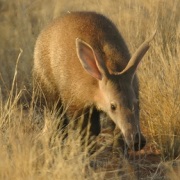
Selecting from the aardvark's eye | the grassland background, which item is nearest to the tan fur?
the aardvark's eye

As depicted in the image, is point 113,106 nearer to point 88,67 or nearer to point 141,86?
point 88,67

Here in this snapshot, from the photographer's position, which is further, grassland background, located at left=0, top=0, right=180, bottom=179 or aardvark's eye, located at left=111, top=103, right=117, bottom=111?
aardvark's eye, located at left=111, top=103, right=117, bottom=111

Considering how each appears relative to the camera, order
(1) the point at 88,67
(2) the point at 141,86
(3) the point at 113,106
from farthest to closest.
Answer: (2) the point at 141,86 → (1) the point at 88,67 → (3) the point at 113,106

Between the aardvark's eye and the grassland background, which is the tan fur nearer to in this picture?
the aardvark's eye

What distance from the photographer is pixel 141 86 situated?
25.4ft

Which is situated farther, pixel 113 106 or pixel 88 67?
pixel 88 67

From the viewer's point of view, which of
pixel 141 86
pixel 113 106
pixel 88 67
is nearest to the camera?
pixel 113 106

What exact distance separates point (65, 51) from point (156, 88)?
100 centimetres

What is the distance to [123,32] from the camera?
30.1 feet

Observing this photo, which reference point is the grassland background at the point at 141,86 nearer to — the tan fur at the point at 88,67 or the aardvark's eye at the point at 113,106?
the tan fur at the point at 88,67

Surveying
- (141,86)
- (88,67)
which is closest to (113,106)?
(88,67)

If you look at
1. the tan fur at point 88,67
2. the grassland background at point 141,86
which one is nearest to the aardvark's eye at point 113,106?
the tan fur at point 88,67

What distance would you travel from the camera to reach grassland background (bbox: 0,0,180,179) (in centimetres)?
543

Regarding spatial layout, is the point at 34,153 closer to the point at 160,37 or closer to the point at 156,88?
the point at 156,88
